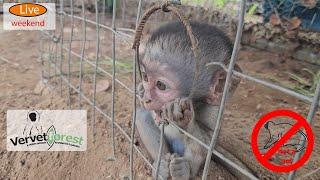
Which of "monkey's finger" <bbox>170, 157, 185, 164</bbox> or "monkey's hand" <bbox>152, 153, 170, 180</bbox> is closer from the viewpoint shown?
"monkey's finger" <bbox>170, 157, 185, 164</bbox>

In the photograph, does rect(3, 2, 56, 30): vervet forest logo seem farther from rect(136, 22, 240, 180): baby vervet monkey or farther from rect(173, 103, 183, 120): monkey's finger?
rect(173, 103, 183, 120): monkey's finger

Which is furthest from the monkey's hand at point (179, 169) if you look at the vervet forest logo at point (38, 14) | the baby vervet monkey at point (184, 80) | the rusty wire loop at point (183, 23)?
the vervet forest logo at point (38, 14)

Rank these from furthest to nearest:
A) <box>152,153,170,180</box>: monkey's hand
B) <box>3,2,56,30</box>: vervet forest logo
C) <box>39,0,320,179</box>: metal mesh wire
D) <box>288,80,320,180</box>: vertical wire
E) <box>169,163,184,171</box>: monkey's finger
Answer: <box>3,2,56,30</box>: vervet forest logo → <box>152,153,170,180</box>: monkey's hand → <box>169,163,184,171</box>: monkey's finger → <box>39,0,320,179</box>: metal mesh wire → <box>288,80,320,180</box>: vertical wire

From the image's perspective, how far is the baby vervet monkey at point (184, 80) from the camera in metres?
1.71

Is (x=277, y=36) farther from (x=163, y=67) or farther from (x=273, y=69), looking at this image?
(x=163, y=67)

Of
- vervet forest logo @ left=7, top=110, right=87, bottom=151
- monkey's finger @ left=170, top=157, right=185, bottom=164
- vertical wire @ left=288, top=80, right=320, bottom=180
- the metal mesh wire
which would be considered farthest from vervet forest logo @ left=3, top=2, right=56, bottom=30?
vertical wire @ left=288, top=80, right=320, bottom=180

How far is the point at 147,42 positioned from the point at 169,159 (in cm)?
61

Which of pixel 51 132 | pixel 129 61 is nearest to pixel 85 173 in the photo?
pixel 51 132

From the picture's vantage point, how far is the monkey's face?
1709 millimetres

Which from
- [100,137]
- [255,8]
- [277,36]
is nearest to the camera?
[100,137]

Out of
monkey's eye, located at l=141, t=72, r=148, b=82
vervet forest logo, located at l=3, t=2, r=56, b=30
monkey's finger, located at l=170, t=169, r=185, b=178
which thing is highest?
monkey's eye, located at l=141, t=72, r=148, b=82

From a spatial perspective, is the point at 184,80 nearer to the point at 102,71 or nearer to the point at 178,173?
the point at 178,173

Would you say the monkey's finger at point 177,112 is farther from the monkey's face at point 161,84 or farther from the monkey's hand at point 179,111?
the monkey's face at point 161,84

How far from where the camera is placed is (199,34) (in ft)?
5.94
